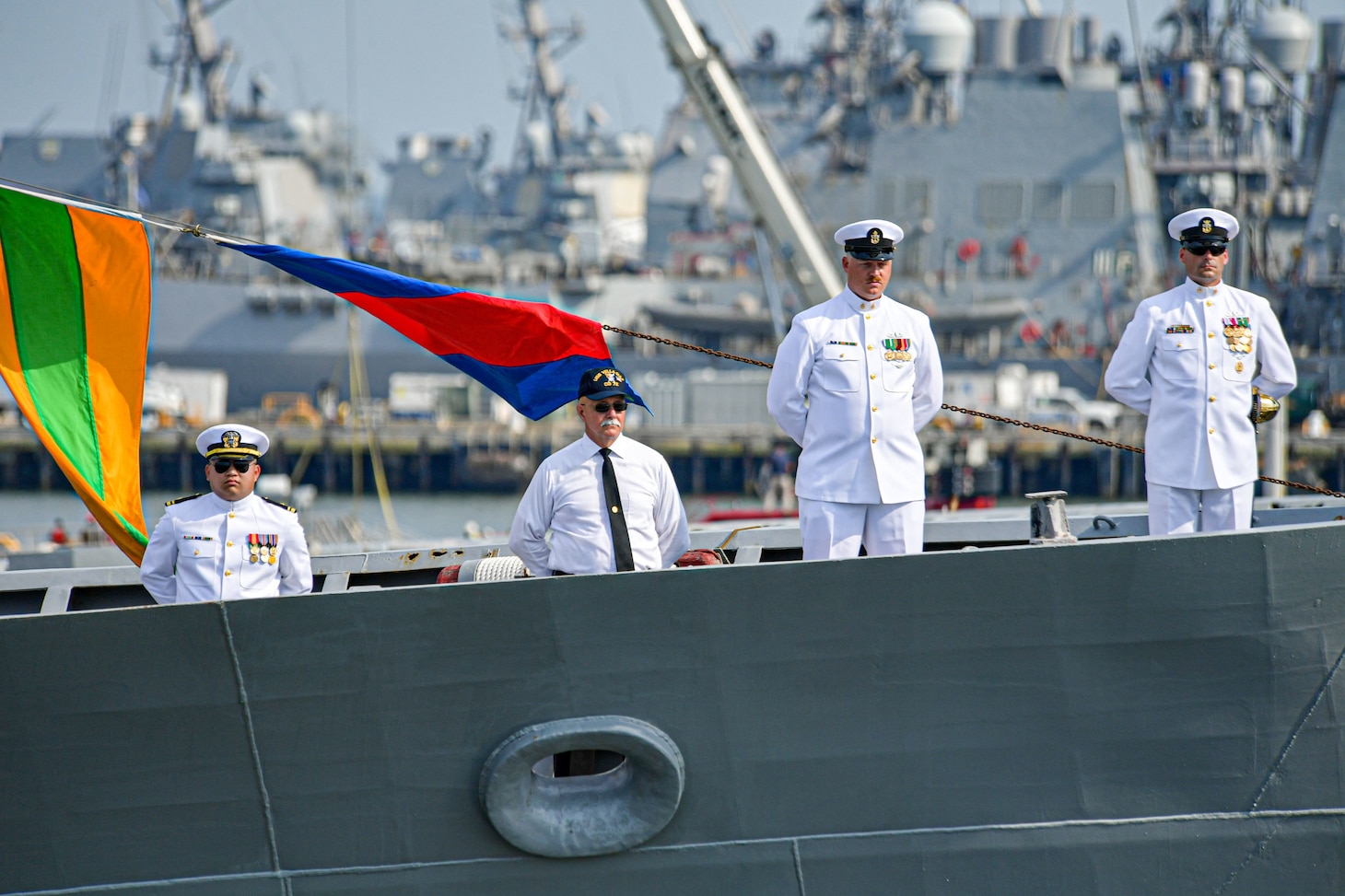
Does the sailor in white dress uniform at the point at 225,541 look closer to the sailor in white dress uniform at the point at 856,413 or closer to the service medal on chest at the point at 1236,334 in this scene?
the sailor in white dress uniform at the point at 856,413

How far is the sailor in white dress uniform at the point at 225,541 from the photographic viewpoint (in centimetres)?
445

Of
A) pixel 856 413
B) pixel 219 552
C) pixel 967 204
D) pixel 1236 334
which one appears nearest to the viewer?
pixel 219 552

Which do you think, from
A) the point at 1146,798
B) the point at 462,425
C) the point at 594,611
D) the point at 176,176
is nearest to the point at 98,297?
the point at 594,611

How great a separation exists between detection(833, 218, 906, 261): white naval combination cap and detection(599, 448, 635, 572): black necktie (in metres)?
1.09

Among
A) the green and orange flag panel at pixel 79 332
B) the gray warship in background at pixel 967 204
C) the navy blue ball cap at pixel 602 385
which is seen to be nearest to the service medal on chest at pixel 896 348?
the navy blue ball cap at pixel 602 385

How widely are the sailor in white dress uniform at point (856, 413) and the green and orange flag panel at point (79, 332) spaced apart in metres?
2.36

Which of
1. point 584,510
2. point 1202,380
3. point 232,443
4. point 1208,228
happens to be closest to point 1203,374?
point 1202,380

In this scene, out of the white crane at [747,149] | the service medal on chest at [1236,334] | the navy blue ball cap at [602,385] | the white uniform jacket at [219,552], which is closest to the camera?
the navy blue ball cap at [602,385]

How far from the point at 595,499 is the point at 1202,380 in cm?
230

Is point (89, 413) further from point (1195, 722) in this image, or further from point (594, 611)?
point (1195, 722)

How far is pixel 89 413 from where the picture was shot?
4973 millimetres

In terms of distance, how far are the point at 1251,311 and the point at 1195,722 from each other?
1578 millimetres

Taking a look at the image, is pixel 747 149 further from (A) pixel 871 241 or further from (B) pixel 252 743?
(B) pixel 252 743

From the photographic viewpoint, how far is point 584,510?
428 cm
